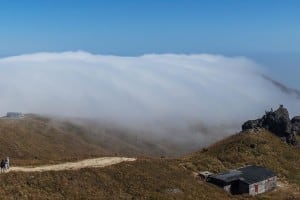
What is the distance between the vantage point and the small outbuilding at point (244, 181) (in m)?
79.1

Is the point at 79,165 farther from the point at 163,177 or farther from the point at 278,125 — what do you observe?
the point at 278,125

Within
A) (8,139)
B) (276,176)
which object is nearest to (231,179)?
(276,176)

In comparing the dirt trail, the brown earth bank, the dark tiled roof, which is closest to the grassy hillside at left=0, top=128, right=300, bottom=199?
the brown earth bank

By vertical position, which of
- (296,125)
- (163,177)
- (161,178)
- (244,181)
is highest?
(296,125)

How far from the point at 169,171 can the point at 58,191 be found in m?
22.2

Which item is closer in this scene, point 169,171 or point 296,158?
point 169,171

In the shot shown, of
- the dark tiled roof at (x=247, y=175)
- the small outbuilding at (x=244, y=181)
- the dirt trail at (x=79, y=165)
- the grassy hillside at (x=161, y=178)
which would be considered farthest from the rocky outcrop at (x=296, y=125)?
the dirt trail at (x=79, y=165)

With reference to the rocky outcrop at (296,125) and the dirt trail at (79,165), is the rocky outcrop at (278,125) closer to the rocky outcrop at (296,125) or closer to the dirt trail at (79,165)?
the rocky outcrop at (296,125)

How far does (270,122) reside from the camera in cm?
11731

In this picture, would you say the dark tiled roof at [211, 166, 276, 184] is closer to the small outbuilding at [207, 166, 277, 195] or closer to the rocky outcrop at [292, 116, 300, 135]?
the small outbuilding at [207, 166, 277, 195]

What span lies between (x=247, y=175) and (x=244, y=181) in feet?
9.78

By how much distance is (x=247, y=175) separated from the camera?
269 ft

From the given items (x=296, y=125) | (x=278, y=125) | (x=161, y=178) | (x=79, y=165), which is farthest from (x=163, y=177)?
(x=296, y=125)

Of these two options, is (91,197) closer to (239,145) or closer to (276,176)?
(276,176)
